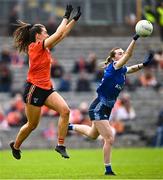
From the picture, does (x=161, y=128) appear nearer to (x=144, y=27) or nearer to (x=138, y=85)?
(x=138, y=85)

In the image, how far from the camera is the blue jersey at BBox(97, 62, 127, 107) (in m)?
17.9

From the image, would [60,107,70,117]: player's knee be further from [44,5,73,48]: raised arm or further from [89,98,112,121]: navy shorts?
[44,5,73,48]: raised arm

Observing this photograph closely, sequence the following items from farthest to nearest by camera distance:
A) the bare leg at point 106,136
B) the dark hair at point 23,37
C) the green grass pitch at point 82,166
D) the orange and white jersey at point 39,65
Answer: the dark hair at point 23,37, the bare leg at point 106,136, the orange and white jersey at point 39,65, the green grass pitch at point 82,166

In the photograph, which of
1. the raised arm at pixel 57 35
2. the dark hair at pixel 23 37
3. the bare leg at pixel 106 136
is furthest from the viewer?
the dark hair at pixel 23 37

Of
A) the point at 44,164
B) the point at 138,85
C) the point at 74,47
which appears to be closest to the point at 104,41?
the point at 74,47

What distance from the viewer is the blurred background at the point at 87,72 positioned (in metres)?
31.8

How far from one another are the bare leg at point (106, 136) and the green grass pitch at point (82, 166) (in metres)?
0.35

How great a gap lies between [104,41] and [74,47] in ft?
4.27

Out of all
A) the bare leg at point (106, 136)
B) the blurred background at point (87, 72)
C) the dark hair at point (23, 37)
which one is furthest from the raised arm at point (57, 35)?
the blurred background at point (87, 72)

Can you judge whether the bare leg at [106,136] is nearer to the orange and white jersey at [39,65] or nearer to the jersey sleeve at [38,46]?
the orange and white jersey at [39,65]

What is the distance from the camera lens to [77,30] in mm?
38875

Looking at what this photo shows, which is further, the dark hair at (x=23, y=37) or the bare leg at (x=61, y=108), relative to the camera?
the dark hair at (x=23, y=37)

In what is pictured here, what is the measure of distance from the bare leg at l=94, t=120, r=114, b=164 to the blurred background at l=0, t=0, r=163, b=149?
1331cm

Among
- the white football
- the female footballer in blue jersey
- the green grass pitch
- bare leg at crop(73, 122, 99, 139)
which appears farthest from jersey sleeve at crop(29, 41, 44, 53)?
the green grass pitch
